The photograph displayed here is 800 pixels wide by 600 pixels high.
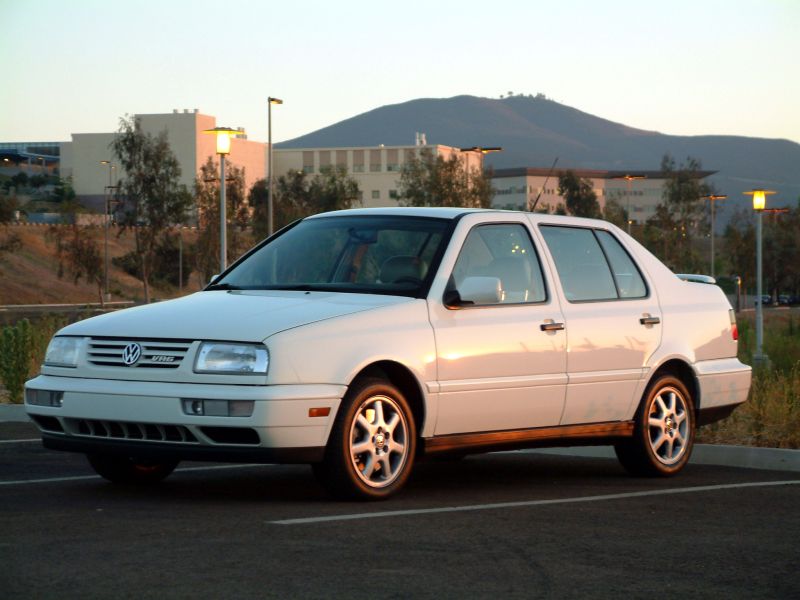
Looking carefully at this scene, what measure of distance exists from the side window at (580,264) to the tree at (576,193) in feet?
395

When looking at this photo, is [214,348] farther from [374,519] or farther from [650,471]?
[650,471]

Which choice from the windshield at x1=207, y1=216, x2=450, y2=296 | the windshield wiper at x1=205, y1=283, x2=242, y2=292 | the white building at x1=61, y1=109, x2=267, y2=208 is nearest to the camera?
the windshield at x1=207, y1=216, x2=450, y2=296

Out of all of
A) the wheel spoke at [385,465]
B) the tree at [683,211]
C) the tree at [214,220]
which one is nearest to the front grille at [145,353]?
the wheel spoke at [385,465]

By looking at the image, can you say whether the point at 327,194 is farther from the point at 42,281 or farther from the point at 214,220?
the point at 214,220

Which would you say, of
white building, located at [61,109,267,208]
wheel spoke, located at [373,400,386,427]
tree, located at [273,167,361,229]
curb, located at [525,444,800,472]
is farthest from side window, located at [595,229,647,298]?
white building, located at [61,109,267,208]

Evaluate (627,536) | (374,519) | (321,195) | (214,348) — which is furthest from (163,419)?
(321,195)

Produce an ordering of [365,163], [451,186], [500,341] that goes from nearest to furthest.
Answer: [500,341], [451,186], [365,163]

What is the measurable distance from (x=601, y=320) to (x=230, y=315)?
285 centimetres

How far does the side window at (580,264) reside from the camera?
33.4ft

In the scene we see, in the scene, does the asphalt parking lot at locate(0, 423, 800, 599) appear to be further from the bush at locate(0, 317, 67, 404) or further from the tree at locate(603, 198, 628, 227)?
the tree at locate(603, 198, 628, 227)

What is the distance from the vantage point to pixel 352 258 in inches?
374

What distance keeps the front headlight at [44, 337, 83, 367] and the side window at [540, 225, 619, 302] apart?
326 centimetres

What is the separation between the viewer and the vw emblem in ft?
27.6

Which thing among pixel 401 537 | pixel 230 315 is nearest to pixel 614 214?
pixel 230 315
